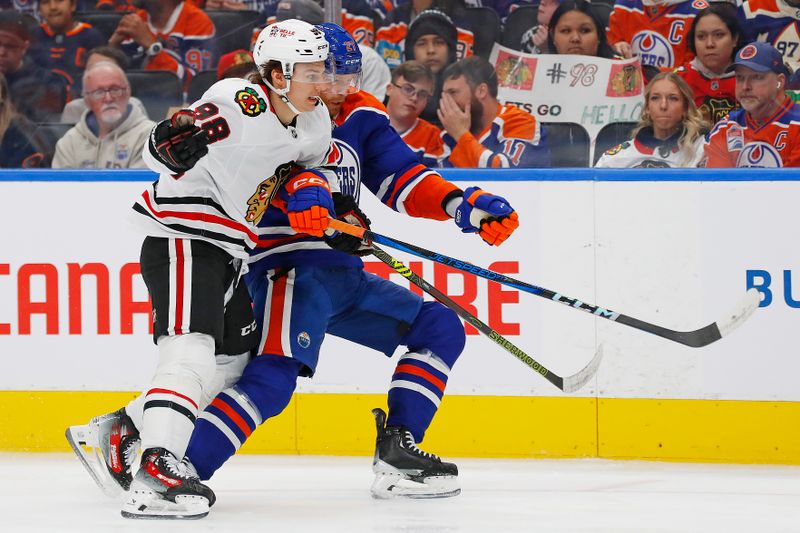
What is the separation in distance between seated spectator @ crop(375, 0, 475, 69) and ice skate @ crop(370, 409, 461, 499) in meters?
1.56

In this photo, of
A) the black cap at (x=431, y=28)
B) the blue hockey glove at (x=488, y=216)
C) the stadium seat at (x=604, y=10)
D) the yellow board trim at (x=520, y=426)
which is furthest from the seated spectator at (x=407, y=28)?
the blue hockey glove at (x=488, y=216)

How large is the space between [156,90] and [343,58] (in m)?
1.66

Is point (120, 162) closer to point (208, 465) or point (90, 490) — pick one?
point (90, 490)

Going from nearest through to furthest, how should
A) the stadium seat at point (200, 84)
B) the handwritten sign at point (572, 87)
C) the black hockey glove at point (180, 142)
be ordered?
1. the black hockey glove at point (180, 142)
2. the handwritten sign at point (572, 87)
3. the stadium seat at point (200, 84)

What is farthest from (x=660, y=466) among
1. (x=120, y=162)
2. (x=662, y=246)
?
(x=120, y=162)

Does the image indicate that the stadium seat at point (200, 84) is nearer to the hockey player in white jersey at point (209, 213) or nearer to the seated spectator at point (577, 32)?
the seated spectator at point (577, 32)

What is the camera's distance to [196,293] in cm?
265

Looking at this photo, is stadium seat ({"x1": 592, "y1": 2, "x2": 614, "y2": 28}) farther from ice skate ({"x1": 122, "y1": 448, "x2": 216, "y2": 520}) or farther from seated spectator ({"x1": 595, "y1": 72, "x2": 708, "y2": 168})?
ice skate ({"x1": 122, "y1": 448, "x2": 216, "y2": 520})

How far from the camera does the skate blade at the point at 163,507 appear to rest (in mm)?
2588

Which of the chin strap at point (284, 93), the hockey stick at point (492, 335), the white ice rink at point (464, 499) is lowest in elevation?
the white ice rink at point (464, 499)

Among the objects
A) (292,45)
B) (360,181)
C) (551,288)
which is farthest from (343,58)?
(551,288)

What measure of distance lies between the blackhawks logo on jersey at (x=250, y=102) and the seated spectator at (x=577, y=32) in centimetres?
164

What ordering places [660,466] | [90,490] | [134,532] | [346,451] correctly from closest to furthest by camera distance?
[134,532], [90,490], [660,466], [346,451]

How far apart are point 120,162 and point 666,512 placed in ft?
6.81
